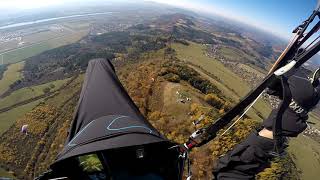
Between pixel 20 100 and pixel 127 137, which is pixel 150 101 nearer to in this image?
pixel 127 137

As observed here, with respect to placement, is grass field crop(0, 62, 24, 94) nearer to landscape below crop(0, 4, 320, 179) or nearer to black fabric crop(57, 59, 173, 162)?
landscape below crop(0, 4, 320, 179)

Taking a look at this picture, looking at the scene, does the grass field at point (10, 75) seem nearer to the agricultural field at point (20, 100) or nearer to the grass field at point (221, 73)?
the agricultural field at point (20, 100)

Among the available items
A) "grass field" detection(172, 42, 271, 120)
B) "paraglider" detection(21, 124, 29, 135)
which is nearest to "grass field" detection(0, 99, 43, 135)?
"paraglider" detection(21, 124, 29, 135)

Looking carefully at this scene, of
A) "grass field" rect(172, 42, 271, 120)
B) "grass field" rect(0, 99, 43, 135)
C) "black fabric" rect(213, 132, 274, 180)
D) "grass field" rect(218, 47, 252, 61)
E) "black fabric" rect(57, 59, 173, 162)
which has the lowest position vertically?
"grass field" rect(0, 99, 43, 135)

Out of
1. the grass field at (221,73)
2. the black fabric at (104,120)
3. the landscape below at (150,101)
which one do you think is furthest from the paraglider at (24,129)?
the black fabric at (104,120)

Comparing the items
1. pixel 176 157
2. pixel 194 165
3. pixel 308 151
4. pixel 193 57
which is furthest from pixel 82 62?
pixel 176 157

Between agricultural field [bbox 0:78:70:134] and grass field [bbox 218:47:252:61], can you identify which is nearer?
agricultural field [bbox 0:78:70:134]
